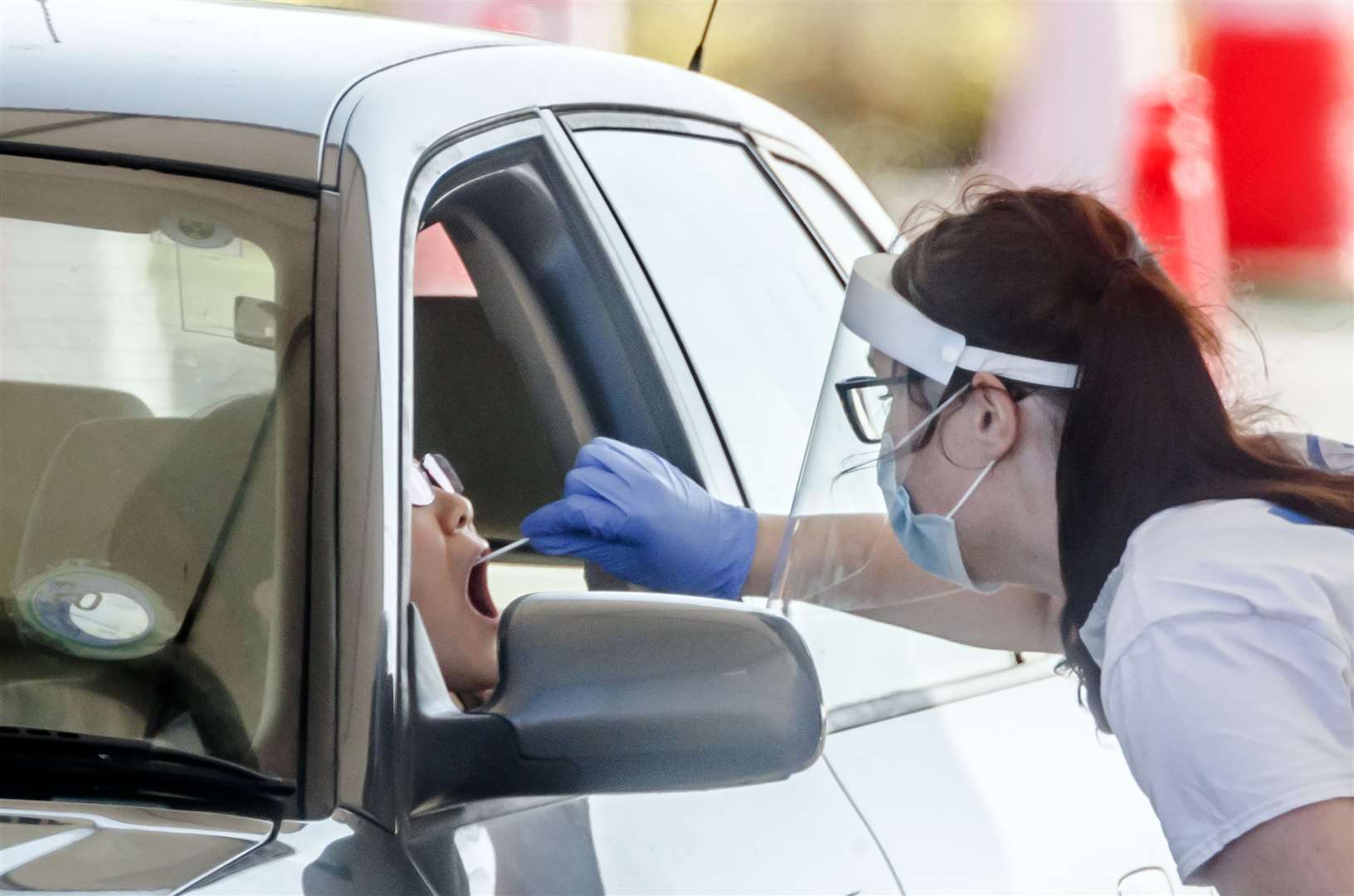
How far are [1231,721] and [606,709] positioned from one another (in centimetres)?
49

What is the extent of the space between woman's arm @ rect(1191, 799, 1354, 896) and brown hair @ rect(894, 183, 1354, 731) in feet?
1.21

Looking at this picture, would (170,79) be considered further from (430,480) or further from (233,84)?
(430,480)

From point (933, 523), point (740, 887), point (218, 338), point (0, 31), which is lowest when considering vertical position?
point (740, 887)

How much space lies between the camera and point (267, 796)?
133 cm

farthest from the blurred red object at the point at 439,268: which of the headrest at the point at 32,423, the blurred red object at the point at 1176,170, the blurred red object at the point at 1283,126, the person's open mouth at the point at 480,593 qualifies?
the blurred red object at the point at 1283,126

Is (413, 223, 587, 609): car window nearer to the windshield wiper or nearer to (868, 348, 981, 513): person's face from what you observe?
(868, 348, 981, 513): person's face

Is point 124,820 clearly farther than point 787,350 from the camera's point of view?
No

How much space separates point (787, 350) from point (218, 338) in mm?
890

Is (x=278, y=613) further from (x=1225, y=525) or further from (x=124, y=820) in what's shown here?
(x=1225, y=525)

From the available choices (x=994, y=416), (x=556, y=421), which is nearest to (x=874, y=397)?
(x=994, y=416)

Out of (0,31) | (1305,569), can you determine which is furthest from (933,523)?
(0,31)

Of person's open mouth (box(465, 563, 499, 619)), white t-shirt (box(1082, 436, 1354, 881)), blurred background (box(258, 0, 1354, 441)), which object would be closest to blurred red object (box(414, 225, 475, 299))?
person's open mouth (box(465, 563, 499, 619))

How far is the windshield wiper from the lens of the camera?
1.33m

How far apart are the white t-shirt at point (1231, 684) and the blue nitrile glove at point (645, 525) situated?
2.11 ft
